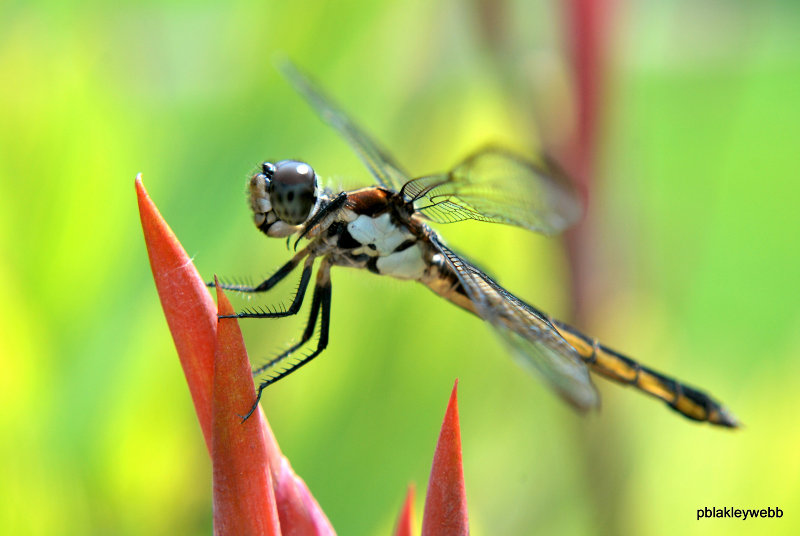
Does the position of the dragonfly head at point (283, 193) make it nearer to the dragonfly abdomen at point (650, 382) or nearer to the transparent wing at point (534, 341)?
the transparent wing at point (534, 341)

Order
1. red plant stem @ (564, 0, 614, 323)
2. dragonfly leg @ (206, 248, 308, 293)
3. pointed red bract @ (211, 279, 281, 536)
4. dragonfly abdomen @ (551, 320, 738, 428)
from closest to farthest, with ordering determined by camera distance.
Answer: pointed red bract @ (211, 279, 281, 536)
dragonfly leg @ (206, 248, 308, 293)
dragonfly abdomen @ (551, 320, 738, 428)
red plant stem @ (564, 0, 614, 323)

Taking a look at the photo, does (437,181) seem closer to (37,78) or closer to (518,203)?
(518,203)

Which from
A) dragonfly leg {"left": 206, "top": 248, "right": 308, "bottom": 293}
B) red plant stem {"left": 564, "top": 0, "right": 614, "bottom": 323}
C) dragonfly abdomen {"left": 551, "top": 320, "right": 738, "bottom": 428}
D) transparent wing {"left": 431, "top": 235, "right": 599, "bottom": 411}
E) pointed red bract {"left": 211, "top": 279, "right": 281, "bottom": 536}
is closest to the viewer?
pointed red bract {"left": 211, "top": 279, "right": 281, "bottom": 536}

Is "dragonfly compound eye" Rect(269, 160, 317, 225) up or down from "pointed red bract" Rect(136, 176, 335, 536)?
up

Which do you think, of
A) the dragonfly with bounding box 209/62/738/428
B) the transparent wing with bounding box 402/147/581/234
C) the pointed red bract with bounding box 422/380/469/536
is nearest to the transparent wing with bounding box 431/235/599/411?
the dragonfly with bounding box 209/62/738/428

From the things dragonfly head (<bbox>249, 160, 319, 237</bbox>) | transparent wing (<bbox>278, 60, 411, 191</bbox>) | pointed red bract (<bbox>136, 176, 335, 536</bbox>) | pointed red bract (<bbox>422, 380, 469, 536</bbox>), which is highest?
transparent wing (<bbox>278, 60, 411, 191</bbox>)

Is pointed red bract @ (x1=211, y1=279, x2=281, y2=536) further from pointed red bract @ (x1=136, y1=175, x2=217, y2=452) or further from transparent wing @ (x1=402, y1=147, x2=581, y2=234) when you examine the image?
transparent wing @ (x1=402, y1=147, x2=581, y2=234)
